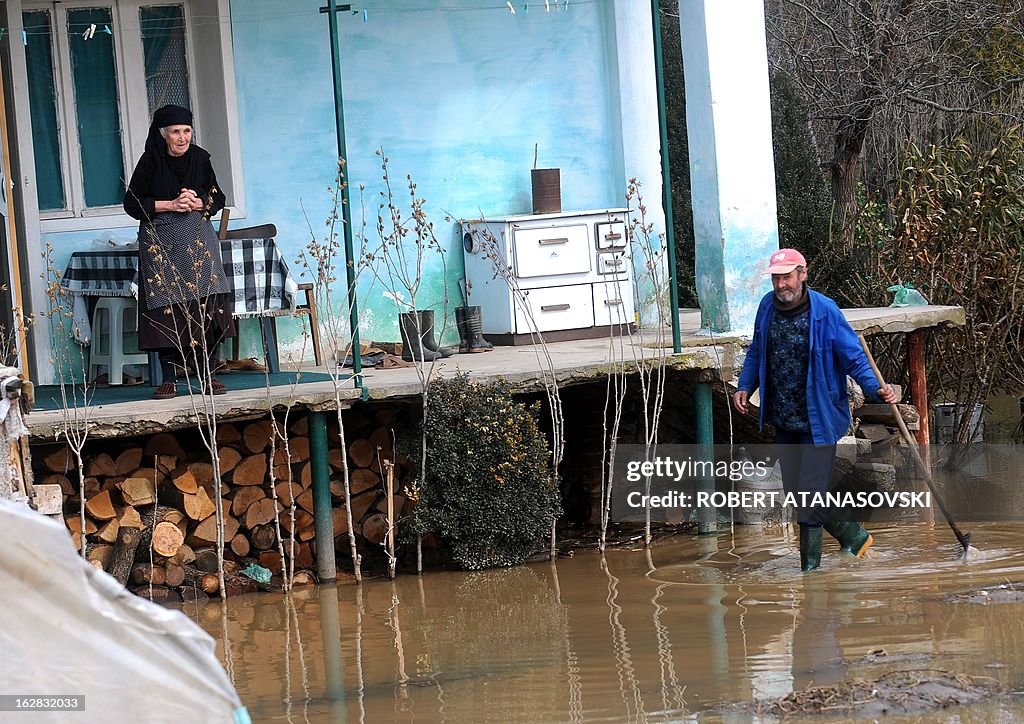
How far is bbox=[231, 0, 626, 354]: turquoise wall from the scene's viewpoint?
32.3 ft

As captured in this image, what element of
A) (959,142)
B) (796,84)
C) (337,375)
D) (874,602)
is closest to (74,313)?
(337,375)

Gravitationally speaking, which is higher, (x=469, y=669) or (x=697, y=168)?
(x=697, y=168)

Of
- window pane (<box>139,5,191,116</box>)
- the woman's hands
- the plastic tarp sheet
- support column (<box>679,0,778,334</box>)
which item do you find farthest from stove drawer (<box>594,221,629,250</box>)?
the plastic tarp sheet

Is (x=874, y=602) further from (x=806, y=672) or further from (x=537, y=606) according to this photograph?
(x=537, y=606)

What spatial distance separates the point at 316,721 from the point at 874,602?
2.87 meters

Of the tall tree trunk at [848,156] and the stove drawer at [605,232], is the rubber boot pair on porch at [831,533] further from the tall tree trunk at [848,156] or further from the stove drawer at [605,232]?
the tall tree trunk at [848,156]

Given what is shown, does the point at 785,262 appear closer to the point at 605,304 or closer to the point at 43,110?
the point at 605,304

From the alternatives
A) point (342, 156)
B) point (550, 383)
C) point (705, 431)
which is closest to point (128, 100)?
point (342, 156)

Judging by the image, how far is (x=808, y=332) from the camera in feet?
23.5

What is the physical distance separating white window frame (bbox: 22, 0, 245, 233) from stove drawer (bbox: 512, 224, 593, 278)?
1.98 m

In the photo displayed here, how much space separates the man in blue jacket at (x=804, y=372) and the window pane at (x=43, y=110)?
492cm

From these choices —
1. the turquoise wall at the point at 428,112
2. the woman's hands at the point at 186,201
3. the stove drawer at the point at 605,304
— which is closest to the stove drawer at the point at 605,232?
the stove drawer at the point at 605,304

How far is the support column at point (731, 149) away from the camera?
8914mm

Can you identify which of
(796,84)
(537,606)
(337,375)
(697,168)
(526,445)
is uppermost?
(796,84)
